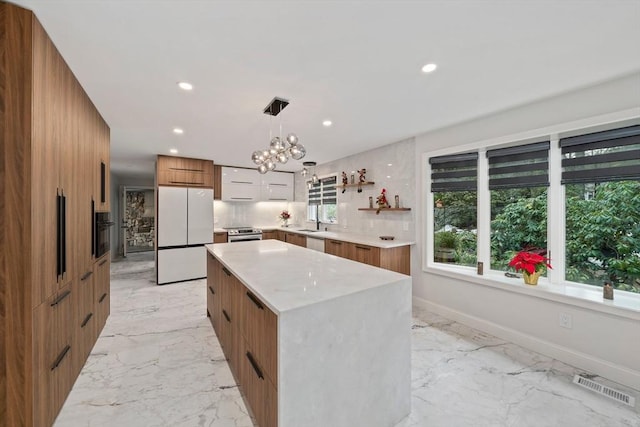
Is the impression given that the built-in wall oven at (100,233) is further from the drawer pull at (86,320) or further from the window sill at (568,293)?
the window sill at (568,293)

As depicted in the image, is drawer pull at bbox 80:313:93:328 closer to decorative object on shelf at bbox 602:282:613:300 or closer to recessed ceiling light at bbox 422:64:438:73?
recessed ceiling light at bbox 422:64:438:73

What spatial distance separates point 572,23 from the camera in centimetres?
143

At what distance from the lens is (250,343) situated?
1606 millimetres

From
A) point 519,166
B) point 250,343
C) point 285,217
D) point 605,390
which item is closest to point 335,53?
point 250,343

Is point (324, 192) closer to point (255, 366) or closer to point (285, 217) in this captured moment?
point (285, 217)

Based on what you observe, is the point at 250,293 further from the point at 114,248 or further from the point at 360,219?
the point at 114,248

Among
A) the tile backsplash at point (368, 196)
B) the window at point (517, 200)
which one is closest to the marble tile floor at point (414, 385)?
the window at point (517, 200)

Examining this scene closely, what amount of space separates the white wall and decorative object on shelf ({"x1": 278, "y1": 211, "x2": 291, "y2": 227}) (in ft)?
13.0

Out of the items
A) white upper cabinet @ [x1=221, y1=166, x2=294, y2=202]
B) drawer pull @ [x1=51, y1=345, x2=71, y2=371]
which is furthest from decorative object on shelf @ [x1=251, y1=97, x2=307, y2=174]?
white upper cabinet @ [x1=221, y1=166, x2=294, y2=202]

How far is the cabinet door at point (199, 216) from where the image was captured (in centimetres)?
485

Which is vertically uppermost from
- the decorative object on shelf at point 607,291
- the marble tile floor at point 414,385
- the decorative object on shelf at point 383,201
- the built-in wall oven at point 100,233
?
the decorative object on shelf at point 383,201

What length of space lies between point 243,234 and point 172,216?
134 centimetres

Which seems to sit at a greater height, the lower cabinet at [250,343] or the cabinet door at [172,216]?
the cabinet door at [172,216]

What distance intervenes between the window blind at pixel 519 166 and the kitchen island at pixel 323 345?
197cm
